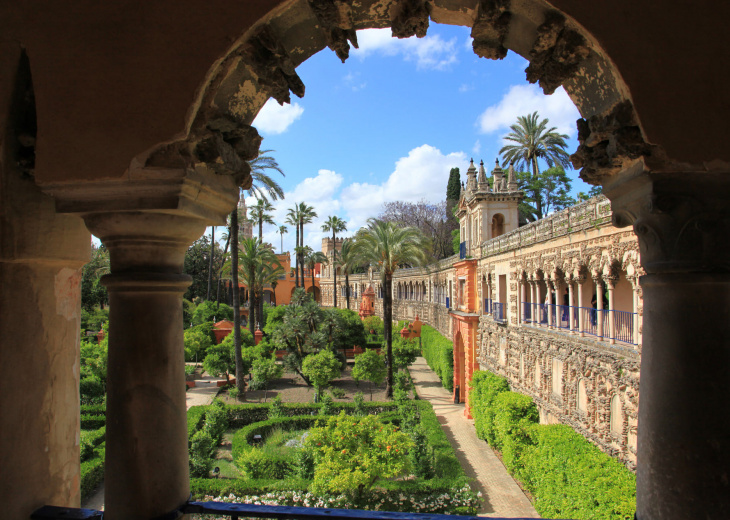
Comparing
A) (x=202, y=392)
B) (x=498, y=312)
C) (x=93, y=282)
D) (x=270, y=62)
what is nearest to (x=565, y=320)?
(x=498, y=312)

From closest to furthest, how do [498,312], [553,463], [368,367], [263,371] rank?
[553,463]
[498,312]
[263,371]
[368,367]

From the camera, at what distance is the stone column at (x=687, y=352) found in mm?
1975

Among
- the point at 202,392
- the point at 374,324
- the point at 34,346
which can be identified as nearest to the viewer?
the point at 34,346

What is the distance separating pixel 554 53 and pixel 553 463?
1156 cm

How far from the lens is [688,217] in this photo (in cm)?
206

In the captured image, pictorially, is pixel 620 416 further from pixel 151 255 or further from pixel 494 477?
pixel 151 255

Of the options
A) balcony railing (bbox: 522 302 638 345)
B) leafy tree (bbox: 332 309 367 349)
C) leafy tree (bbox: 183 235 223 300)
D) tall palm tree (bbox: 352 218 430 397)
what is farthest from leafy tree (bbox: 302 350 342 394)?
leafy tree (bbox: 183 235 223 300)

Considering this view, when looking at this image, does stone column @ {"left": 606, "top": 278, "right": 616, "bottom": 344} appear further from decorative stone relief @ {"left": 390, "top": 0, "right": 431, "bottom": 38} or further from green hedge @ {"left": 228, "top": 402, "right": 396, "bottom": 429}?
decorative stone relief @ {"left": 390, "top": 0, "right": 431, "bottom": 38}

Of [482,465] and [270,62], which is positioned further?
[482,465]

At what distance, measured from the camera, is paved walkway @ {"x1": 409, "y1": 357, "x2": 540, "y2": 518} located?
1229 cm

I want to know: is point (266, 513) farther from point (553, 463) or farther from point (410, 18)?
point (553, 463)

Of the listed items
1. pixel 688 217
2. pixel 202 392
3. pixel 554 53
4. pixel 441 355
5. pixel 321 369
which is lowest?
pixel 202 392

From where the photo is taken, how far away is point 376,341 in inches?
1448

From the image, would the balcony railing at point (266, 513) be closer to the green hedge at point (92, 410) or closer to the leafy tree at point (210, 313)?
the green hedge at point (92, 410)
